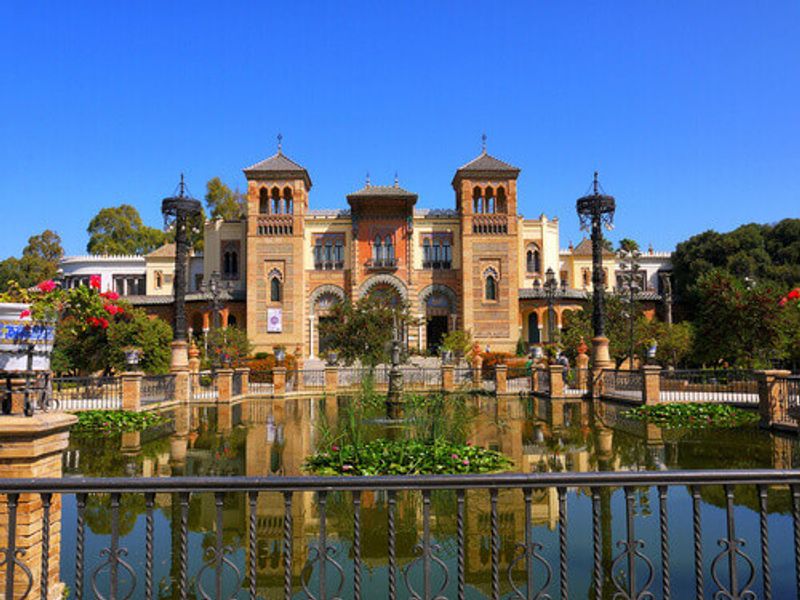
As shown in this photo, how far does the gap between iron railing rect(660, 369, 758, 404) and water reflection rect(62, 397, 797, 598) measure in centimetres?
514

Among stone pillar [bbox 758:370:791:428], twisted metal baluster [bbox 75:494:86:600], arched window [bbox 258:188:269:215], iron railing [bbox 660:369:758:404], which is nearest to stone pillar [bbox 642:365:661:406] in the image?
iron railing [bbox 660:369:758:404]

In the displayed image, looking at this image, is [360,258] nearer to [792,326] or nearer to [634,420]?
[792,326]

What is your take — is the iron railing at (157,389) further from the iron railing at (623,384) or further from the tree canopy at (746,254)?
the tree canopy at (746,254)

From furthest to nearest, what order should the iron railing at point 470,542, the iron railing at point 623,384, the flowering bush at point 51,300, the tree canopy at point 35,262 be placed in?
the tree canopy at point 35,262 < the iron railing at point 623,384 < the flowering bush at point 51,300 < the iron railing at point 470,542

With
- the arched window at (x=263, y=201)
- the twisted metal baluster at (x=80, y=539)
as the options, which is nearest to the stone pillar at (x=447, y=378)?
the arched window at (x=263, y=201)

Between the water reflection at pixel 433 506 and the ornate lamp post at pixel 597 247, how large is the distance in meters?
7.42

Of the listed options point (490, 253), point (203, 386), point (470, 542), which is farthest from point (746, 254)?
point (470, 542)

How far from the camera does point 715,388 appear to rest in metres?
19.7

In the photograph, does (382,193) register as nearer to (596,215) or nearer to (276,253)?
(276,253)

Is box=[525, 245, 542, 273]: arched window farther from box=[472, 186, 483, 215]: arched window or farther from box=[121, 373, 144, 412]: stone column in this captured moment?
box=[121, 373, 144, 412]: stone column

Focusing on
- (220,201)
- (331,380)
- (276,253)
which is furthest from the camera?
(220,201)

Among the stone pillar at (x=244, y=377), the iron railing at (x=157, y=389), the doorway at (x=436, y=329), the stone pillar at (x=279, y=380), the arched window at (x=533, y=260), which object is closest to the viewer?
the iron railing at (x=157, y=389)

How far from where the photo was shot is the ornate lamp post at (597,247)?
68.9 feet

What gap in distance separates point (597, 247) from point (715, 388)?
20.8ft
